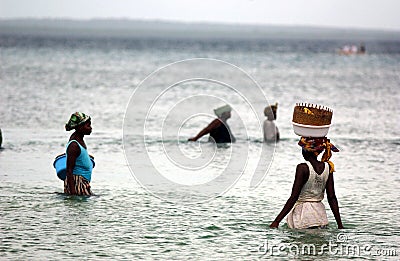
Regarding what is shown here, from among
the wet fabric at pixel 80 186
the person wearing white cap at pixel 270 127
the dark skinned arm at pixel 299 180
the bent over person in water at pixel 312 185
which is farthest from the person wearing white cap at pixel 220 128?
the dark skinned arm at pixel 299 180

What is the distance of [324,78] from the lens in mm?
50875

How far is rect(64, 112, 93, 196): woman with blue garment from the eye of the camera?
10.7 meters

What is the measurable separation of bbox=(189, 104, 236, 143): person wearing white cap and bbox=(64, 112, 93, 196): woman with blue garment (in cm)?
564

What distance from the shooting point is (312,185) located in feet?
30.2

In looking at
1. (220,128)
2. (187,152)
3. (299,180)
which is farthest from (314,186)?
(220,128)

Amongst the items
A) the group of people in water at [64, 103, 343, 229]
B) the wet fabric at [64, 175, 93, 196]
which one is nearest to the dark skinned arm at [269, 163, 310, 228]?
the group of people in water at [64, 103, 343, 229]

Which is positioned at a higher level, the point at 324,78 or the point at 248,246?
the point at 324,78

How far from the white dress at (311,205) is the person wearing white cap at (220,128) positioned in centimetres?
695

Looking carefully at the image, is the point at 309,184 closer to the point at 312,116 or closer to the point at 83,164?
the point at 312,116

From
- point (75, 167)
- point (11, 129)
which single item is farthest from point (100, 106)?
point (75, 167)

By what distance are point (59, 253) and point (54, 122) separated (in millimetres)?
12814

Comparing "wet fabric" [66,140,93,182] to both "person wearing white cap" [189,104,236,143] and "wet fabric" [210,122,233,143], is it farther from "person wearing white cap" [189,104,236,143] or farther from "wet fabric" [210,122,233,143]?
"wet fabric" [210,122,233,143]

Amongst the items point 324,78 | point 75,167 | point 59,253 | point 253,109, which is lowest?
point 59,253

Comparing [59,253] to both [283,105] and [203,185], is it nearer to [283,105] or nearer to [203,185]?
[203,185]
